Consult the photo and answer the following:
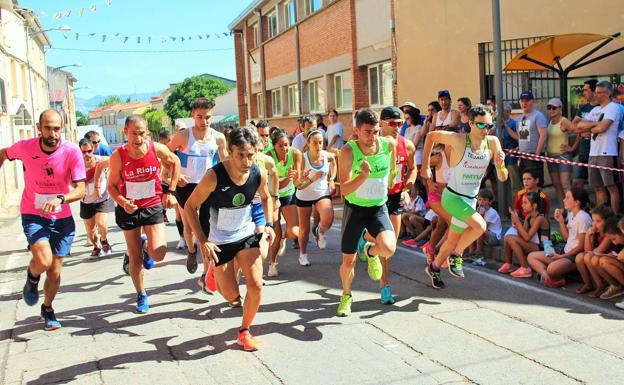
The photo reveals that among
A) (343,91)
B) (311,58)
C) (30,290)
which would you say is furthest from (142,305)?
(311,58)

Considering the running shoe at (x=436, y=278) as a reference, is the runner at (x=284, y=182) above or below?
above

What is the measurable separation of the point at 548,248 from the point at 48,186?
528 centimetres

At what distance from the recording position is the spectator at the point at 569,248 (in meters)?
7.09

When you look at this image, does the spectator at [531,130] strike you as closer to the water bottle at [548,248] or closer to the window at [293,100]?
the water bottle at [548,248]

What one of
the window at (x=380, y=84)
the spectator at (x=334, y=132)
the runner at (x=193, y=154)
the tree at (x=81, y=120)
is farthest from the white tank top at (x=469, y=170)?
the tree at (x=81, y=120)

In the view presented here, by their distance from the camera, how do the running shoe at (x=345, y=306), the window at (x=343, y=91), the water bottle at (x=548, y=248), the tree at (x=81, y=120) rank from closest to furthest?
the running shoe at (x=345, y=306)
the water bottle at (x=548, y=248)
the window at (x=343, y=91)
the tree at (x=81, y=120)

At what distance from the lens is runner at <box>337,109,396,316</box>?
6207mm

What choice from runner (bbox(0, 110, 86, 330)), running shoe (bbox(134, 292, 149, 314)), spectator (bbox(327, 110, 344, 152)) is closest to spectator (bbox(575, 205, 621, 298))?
running shoe (bbox(134, 292, 149, 314))

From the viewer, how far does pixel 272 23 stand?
29.1m

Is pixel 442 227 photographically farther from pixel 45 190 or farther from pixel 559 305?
pixel 45 190

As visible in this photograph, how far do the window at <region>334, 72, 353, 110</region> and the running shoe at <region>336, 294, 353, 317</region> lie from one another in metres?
14.2

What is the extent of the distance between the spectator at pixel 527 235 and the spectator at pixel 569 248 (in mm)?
234

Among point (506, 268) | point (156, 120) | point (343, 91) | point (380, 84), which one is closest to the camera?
point (506, 268)

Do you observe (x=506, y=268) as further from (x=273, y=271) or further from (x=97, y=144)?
(x=97, y=144)
